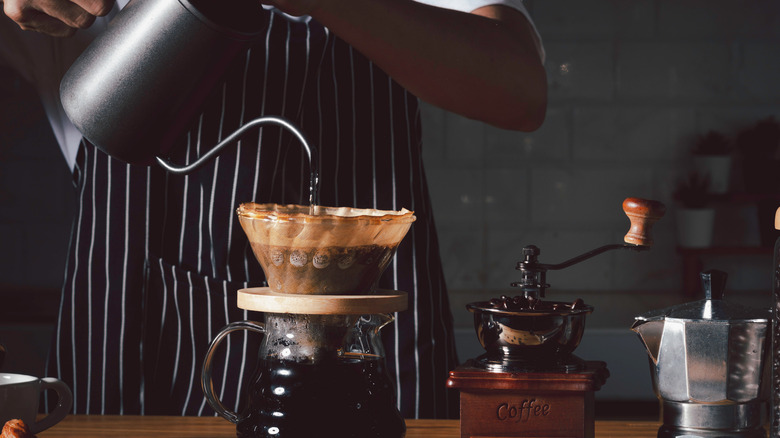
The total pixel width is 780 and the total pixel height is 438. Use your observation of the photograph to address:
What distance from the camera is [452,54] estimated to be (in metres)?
1.02

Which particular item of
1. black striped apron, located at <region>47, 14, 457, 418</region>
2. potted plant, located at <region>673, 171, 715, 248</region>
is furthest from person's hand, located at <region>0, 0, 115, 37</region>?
potted plant, located at <region>673, 171, 715, 248</region>

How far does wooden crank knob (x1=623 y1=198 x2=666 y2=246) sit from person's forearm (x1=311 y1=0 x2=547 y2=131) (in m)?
0.33

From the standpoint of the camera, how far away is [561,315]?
75cm

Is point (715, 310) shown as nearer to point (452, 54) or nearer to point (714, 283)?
point (714, 283)

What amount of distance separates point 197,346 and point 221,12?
54 cm

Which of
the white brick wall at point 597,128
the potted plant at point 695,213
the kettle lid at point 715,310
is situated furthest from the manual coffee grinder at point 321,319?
the potted plant at point 695,213

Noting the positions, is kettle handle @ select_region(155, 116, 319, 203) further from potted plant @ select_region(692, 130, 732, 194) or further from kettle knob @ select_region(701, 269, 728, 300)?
potted plant @ select_region(692, 130, 732, 194)

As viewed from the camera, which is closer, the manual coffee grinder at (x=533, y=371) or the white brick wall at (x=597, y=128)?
the manual coffee grinder at (x=533, y=371)

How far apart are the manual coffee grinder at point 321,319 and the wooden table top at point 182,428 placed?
0.12 metres

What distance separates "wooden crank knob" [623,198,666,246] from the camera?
77cm

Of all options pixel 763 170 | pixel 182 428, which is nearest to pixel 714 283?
pixel 182 428

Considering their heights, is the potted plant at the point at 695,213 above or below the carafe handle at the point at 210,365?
above

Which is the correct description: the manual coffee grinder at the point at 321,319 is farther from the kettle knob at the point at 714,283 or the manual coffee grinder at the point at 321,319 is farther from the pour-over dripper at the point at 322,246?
the kettle knob at the point at 714,283

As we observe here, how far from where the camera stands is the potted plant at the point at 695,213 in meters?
2.73
